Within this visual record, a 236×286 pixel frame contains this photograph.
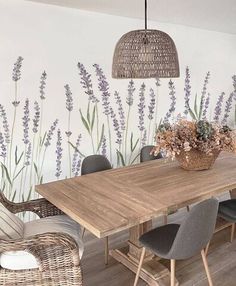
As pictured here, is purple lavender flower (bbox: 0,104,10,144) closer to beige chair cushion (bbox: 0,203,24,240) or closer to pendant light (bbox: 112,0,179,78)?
beige chair cushion (bbox: 0,203,24,240)

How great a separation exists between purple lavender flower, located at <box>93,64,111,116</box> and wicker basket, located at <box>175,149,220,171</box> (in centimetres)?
111

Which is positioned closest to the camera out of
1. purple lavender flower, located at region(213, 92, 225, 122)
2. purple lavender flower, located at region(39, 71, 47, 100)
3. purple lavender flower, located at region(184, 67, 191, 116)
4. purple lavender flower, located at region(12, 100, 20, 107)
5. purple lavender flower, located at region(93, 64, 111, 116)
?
purple lavender flower, located at region(12, 100, 20, 107)

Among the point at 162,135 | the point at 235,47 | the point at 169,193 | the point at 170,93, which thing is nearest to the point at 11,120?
the point at 162,135

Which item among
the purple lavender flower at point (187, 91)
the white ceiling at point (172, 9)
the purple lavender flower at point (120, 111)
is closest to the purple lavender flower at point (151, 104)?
the purple lavender flower at point (120, 111)

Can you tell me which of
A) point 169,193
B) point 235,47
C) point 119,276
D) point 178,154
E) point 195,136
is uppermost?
A: point 235,47

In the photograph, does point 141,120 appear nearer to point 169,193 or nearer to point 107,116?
point 107,116

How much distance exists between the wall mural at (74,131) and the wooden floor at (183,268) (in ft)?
2.75

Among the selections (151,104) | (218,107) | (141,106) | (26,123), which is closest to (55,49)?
(26,123)

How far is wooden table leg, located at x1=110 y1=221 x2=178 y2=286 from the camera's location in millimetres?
2265

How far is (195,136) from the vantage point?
7.84 feet

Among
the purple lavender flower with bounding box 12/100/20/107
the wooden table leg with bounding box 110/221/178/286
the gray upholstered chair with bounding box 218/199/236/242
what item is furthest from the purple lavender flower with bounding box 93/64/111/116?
the gray upholstered chair with bounding box 218/199/236/242

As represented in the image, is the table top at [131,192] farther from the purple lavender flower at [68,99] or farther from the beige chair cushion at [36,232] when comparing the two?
the purple lavender flower at [68,99]

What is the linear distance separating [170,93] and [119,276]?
2.28m

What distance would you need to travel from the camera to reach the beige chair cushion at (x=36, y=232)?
68.8 inches
